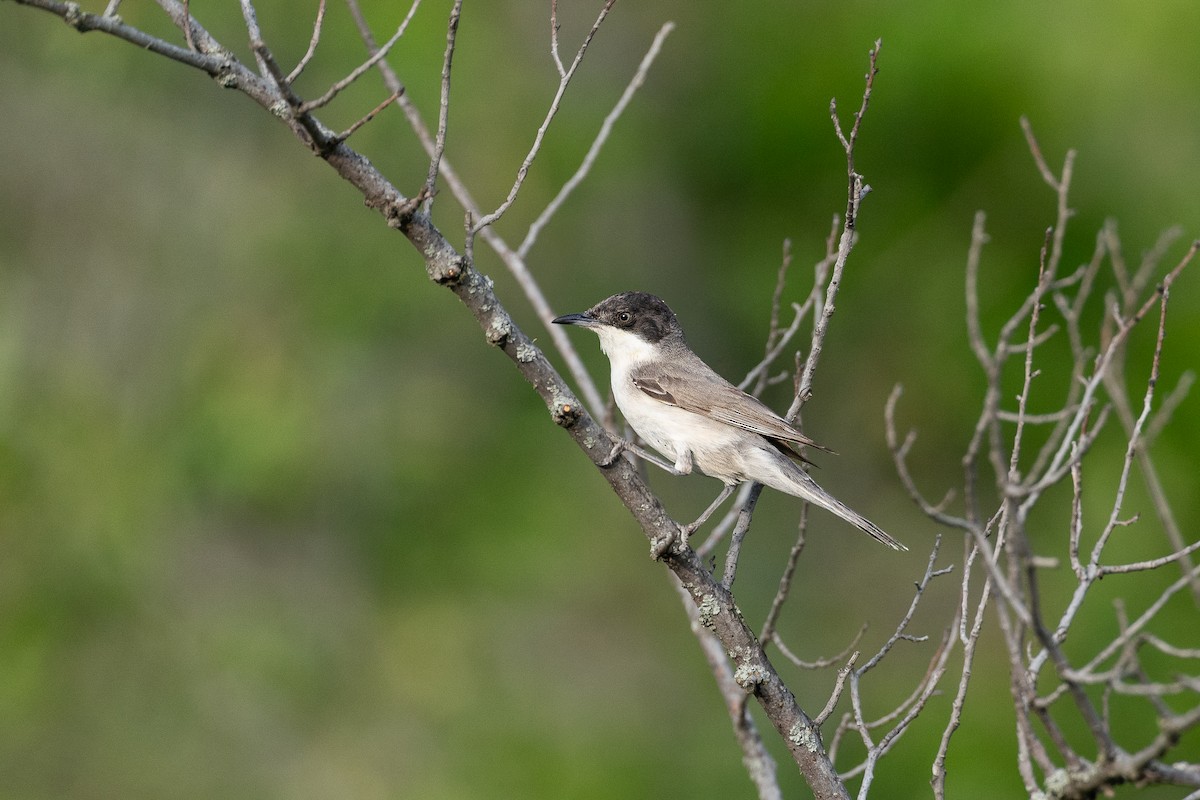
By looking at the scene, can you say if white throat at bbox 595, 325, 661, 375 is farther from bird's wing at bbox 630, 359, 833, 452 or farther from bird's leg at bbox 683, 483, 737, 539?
bird's leg at bbox 683, 483, 737, 539

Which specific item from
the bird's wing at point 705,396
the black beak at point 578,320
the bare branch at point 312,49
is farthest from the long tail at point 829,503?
→ the bare branch at point 312,49

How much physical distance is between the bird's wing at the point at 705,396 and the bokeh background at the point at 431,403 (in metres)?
4.39

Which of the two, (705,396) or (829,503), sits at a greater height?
(705,396)

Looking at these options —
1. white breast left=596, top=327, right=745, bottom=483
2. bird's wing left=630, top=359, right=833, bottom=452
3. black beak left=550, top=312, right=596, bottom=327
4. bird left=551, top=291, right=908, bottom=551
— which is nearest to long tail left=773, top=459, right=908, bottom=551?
bird left=551, top=291, right=908, bottom=551

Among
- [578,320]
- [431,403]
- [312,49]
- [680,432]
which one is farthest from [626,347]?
[431,403]

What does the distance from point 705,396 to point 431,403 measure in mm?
5510

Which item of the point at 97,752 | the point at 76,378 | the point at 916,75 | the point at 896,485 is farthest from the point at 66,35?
the point at 896,485

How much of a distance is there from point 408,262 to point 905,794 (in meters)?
5.98

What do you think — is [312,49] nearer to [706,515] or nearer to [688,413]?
[706,515]

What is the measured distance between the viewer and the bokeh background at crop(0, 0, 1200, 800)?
9617 mm

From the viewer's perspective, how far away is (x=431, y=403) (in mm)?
10672

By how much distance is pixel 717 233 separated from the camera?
12.4 metres

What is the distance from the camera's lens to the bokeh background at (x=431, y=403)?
9617 mm

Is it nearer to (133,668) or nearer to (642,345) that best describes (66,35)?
(133,668)
